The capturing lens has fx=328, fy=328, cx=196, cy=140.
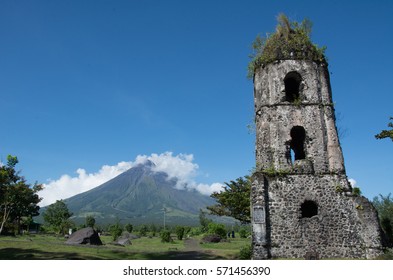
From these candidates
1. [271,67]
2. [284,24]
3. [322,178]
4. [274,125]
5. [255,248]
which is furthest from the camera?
[284,24]

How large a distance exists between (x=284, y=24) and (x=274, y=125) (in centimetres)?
493

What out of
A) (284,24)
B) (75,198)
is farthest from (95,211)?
(284,24)

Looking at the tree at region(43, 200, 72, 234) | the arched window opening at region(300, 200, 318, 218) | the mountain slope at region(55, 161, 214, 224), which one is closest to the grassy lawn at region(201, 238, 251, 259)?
the arched window opening at region(300, 200, 318, 218)

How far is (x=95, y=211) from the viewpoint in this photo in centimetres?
15888

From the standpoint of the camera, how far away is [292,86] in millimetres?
14391

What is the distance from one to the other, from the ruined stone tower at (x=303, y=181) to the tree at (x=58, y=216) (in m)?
28.2

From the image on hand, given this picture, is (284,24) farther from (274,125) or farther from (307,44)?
(274,125)

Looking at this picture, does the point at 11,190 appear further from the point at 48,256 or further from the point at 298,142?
the point at 298,142

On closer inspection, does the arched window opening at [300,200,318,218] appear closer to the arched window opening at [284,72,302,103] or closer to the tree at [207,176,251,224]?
the arched window opening at [284,72,302,103]

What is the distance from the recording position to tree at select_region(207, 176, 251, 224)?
19.6 meters

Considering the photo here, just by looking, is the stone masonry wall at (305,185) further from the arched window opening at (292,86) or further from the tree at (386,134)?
the tree at (386,134)

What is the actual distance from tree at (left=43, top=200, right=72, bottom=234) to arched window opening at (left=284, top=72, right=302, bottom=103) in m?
28.5

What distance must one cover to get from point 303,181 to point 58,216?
34649 millimetres

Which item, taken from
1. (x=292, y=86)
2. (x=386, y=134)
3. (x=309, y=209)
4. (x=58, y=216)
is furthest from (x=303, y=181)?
(x=58, y=216)
